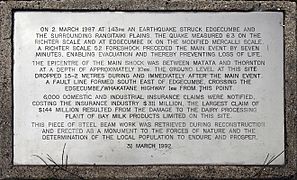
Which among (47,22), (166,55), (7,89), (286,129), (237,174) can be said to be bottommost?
(237,174)

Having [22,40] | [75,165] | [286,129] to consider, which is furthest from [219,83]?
[22,40]

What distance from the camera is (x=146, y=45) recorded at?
317cm

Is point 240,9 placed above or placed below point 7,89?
above

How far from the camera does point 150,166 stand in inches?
124

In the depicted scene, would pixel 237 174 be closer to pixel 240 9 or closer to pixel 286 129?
pixel 286 129

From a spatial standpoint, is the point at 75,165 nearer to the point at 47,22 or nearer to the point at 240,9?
the point at 47,22

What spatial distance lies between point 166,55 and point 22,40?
0.85m

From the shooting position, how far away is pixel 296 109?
3186 mm

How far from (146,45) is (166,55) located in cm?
13

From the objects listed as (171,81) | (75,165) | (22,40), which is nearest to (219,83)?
(171,81)

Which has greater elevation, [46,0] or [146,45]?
[46,0]

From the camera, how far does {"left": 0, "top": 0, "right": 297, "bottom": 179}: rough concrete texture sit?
313 cm

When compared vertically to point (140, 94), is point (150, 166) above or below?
below

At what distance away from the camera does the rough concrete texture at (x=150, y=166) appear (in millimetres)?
3135
